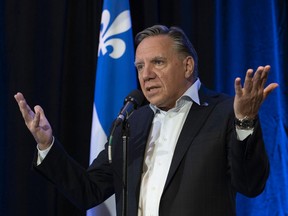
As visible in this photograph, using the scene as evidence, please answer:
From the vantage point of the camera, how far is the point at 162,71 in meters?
2.28

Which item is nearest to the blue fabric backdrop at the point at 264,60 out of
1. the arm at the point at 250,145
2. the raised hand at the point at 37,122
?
the arm at the point at 250,145

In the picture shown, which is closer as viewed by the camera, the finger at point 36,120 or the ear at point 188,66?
the finger at point 36,120

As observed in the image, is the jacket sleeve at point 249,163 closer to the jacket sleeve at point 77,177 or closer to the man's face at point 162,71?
the man's face at point 162,71

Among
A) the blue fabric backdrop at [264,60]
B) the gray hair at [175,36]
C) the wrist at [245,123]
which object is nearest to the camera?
the wrist at [245,123]

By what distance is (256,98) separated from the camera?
169 centimetres

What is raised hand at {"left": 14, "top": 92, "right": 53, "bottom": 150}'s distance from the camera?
2109mm

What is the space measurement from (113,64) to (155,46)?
72 centimetres

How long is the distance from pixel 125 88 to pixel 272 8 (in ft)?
4.17

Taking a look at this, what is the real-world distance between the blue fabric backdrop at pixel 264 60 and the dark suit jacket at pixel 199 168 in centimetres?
107

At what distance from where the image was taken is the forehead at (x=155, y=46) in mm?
2314

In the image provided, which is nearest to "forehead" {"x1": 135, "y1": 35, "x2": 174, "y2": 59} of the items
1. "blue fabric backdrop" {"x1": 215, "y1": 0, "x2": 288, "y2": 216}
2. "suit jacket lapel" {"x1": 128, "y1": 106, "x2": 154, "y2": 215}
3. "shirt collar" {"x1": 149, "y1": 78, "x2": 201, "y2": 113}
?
"shirt collar" {"x1": 149, "y1": 78, "x2": 201, "y2": 113}

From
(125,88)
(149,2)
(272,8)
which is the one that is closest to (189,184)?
(125,88)

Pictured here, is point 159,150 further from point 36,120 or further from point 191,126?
point 36,120

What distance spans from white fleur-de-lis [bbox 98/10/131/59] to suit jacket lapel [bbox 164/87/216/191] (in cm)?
86
